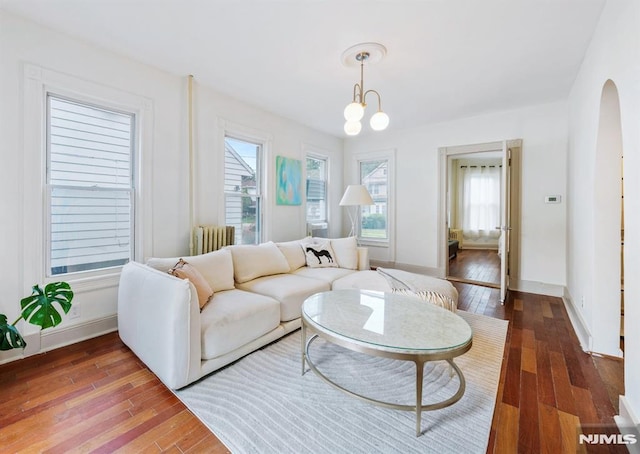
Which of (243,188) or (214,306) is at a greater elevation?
(243,188)

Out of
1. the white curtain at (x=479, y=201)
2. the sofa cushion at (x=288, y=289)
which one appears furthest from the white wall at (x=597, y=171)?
the white curtain at (x=479, y=201)

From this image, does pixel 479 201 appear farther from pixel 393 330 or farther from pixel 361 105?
pixel 393 330

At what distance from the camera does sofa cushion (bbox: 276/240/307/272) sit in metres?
3.50

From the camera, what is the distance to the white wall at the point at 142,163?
2107 mm

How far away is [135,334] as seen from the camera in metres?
2.16

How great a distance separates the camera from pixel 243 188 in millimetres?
3904

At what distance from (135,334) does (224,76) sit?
2.66 m

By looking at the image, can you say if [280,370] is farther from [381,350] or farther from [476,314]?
[476,314]

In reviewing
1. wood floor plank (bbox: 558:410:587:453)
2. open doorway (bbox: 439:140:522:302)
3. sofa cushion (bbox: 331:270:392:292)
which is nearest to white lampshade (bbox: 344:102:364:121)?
sofa cushion (bbox: 331:270:392:292)

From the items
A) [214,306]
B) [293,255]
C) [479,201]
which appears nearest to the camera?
[214,306]

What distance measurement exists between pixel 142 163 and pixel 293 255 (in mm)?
1916

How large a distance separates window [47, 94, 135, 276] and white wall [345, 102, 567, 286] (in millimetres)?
4071

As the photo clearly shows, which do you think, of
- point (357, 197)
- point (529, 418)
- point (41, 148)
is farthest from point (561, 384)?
point (41, 148)

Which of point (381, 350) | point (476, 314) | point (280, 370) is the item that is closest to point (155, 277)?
point (280, 370)
